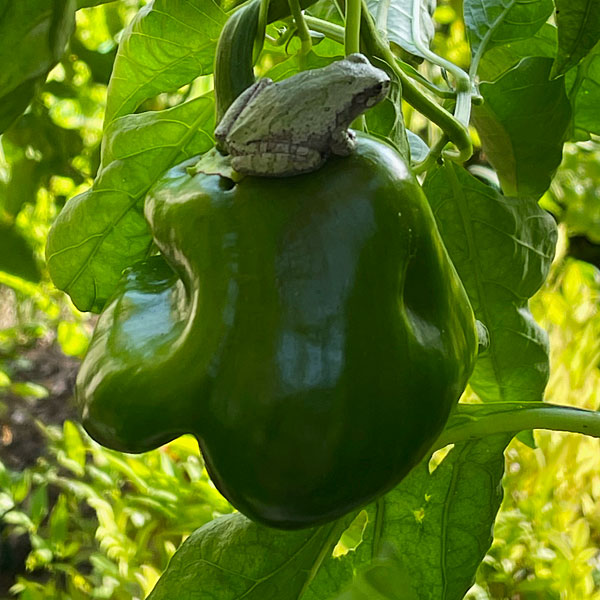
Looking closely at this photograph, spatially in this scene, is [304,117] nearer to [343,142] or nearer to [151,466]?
[343,142]

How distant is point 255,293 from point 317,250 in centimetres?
3

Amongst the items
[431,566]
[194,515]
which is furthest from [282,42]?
[194,515]

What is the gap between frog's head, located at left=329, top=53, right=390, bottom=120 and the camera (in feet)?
0.94

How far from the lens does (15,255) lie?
0.55m

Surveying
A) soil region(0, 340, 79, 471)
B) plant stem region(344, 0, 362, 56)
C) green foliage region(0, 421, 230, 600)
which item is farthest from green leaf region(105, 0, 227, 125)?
soil region(0, 340, 79, 471)

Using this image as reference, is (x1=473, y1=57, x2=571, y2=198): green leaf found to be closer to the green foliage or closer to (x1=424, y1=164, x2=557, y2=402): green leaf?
(x1=424, y1=164, x2=557, y2=402): green leaf

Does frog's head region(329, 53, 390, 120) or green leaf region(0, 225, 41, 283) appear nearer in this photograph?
frog's head region(329, 53, 390, 120)

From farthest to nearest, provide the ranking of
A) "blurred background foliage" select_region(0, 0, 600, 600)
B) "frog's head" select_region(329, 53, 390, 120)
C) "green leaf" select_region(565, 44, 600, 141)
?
"blurred background foliage" select_region(0, 0, 600, 600) < "green leaf" select_region(565, 44, 600, 141) < "frog's head" select_region(329, 53, 390, 120)

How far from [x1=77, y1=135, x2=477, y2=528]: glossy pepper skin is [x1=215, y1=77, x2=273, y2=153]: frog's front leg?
0.02 meters

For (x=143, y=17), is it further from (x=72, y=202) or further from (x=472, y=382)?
(x=472, y=382)

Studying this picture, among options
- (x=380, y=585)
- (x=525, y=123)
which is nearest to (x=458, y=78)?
(x=525, y=123)

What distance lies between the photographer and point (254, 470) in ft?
1.00

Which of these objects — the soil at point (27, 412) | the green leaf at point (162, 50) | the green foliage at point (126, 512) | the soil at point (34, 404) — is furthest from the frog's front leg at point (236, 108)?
the soil at point (34, 404)

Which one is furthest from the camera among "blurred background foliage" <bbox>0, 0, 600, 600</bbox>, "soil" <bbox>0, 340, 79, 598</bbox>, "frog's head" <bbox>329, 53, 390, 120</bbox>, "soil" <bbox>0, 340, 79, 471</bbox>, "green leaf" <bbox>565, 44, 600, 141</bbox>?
"soil" <bbox>0, 340, 79, 471</bbox>
